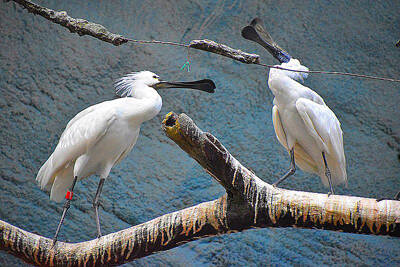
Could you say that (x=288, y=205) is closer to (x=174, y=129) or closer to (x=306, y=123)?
(x=174, y=129)

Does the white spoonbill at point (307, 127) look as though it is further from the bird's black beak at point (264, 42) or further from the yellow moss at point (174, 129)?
the yellow moss at point (174, 129)

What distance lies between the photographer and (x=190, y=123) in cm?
198

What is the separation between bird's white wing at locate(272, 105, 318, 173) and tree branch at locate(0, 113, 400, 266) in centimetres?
106

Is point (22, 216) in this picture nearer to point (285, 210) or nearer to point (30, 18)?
point (30, 18)

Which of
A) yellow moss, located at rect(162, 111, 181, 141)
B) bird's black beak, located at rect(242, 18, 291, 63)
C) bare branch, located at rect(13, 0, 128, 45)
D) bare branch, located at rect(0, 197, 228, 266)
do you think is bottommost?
bare branch, located at rect(0, 197, 228, 266)

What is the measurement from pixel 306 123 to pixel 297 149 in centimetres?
42

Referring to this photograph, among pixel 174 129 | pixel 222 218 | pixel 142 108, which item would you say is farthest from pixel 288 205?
pixel 142 108

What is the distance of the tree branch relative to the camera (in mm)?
2113

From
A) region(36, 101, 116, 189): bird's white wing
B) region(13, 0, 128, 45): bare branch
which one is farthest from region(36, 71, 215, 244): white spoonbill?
region(13, 0, 128, 45): bare branch

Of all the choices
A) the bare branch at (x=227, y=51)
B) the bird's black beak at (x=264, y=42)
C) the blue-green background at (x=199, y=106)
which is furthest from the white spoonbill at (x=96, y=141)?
the bare branch at (x=227, y=51)

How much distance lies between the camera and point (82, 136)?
2998 millimetres

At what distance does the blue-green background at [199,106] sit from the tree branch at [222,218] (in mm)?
1429

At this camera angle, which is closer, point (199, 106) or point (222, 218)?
point (222, 218)

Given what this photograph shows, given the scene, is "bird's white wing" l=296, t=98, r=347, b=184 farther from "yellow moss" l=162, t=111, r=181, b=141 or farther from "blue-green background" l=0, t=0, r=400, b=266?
"yellow moss" l=162, t=111, r=181, b=141
